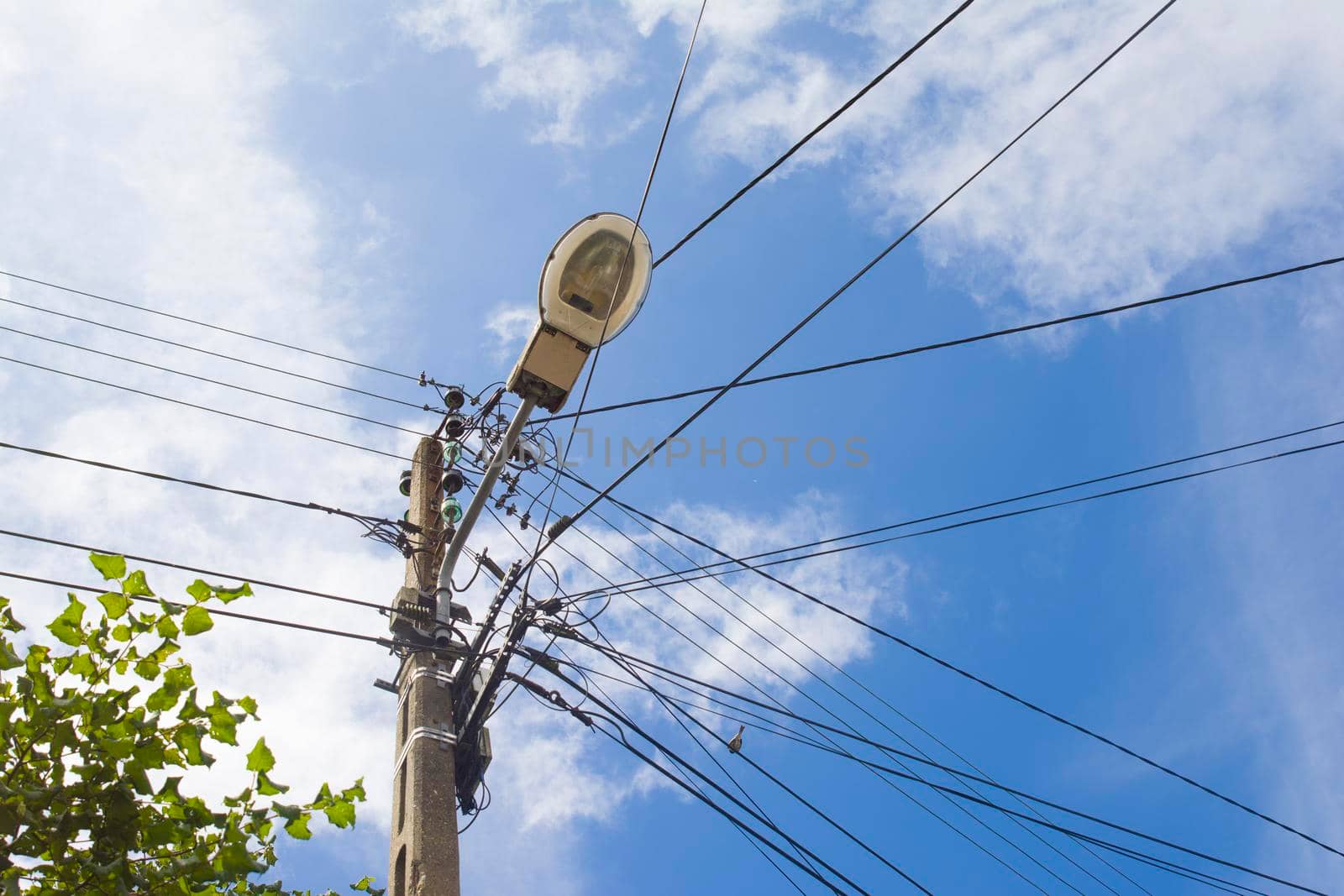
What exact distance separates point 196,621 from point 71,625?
1.23ft

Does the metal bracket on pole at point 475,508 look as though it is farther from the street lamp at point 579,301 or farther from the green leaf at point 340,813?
the green leaf at point 340,813

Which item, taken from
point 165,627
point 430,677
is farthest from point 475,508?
point 165,627

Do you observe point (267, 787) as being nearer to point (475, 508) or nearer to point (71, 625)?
point (71, 625)

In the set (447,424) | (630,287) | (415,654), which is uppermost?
(447,424)

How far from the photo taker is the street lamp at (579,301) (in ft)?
18.6

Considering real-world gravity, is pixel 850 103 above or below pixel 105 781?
above

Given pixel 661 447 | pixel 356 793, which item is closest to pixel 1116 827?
pixel 661 447

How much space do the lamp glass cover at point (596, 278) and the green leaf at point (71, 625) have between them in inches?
116

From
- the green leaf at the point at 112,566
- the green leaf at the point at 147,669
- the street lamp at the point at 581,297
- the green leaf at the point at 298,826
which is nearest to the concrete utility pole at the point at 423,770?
the street lamp at the point at 581,297

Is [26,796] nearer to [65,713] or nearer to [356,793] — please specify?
[65,713]

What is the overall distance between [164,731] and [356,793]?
63 cm

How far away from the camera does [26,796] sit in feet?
10.5

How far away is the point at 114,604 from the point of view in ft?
11.1

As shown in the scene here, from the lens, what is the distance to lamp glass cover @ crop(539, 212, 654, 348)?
5.66m
